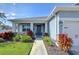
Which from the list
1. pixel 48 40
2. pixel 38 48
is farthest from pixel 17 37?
pixel 48 40

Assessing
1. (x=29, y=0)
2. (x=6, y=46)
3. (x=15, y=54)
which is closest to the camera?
(x=29, y=0)

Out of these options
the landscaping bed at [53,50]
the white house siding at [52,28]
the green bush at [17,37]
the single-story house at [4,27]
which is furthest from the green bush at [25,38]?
the white house siding at [52,28]

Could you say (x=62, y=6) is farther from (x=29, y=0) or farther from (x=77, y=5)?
(x=29, y=0)

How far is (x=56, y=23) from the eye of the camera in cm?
1350

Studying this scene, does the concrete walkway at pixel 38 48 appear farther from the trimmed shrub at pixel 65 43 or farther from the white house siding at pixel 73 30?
the white house siding at pixel 73 30

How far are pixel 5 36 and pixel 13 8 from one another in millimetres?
1240

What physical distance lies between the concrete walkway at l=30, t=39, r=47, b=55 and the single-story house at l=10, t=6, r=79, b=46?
445 millimetres

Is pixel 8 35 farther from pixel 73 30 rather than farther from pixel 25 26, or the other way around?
pixel 73 30

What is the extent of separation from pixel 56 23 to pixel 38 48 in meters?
2.19

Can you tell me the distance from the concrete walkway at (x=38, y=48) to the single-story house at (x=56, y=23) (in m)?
0.45

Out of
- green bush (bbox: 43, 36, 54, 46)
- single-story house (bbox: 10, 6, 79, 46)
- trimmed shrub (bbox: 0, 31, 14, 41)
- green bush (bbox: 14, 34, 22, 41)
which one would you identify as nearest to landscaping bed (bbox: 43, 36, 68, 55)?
green bush (bbox: 43, 36, 54, 46)

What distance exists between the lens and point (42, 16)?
11539mm

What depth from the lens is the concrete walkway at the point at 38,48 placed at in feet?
36.6

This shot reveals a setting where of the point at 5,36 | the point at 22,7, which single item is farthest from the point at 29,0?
the point at 5,36
